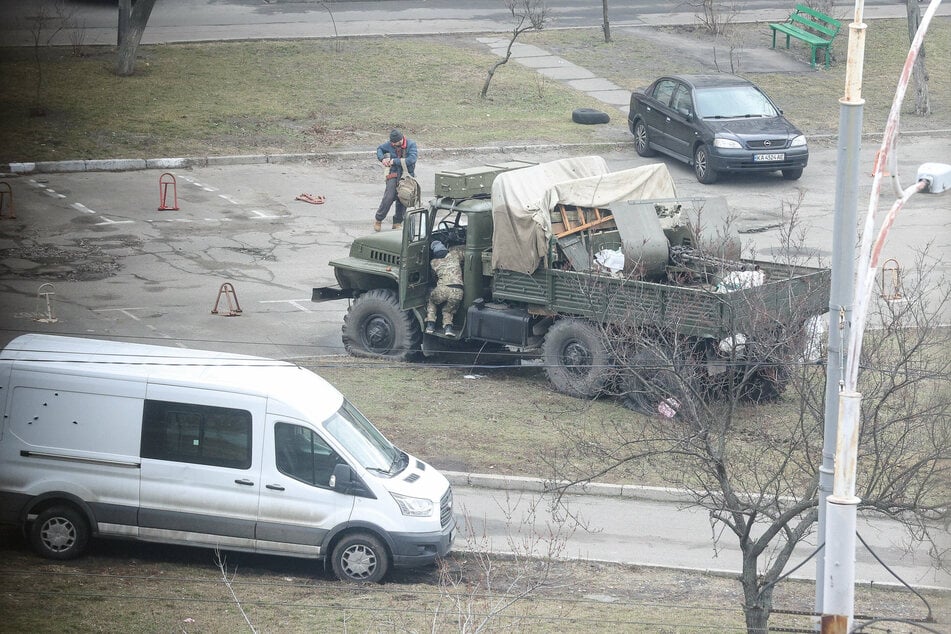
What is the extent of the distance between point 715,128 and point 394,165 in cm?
710

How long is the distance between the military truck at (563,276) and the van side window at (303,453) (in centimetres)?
409

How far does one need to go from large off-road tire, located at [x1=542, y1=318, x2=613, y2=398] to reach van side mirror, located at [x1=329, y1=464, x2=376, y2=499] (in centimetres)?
470

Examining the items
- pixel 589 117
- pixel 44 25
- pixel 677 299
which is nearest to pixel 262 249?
pixel 677 299

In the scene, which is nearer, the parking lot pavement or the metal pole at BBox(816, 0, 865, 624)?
the metal pole at BBox(816, 0, 865, 624)

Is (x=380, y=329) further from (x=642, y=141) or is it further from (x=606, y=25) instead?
(x=606, y=25)

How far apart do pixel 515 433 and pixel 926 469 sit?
516cm

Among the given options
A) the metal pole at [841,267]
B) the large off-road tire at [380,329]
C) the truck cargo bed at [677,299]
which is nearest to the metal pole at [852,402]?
the metal pole at [841,267]

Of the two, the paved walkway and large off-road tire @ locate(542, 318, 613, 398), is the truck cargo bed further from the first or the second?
the paved walkway

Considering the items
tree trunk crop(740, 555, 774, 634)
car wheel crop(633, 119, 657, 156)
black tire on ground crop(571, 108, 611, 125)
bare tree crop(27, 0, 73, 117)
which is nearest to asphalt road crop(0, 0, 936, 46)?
bare tree crop(27, 0, 73, 117)

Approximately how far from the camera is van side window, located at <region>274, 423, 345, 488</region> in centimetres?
1123

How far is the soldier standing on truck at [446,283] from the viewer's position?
52.7 ft

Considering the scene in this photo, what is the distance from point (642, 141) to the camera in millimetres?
26969

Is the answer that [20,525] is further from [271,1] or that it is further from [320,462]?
[271,1]

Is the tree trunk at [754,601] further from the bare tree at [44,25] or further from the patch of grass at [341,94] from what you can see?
the bare tree at [44,25]
